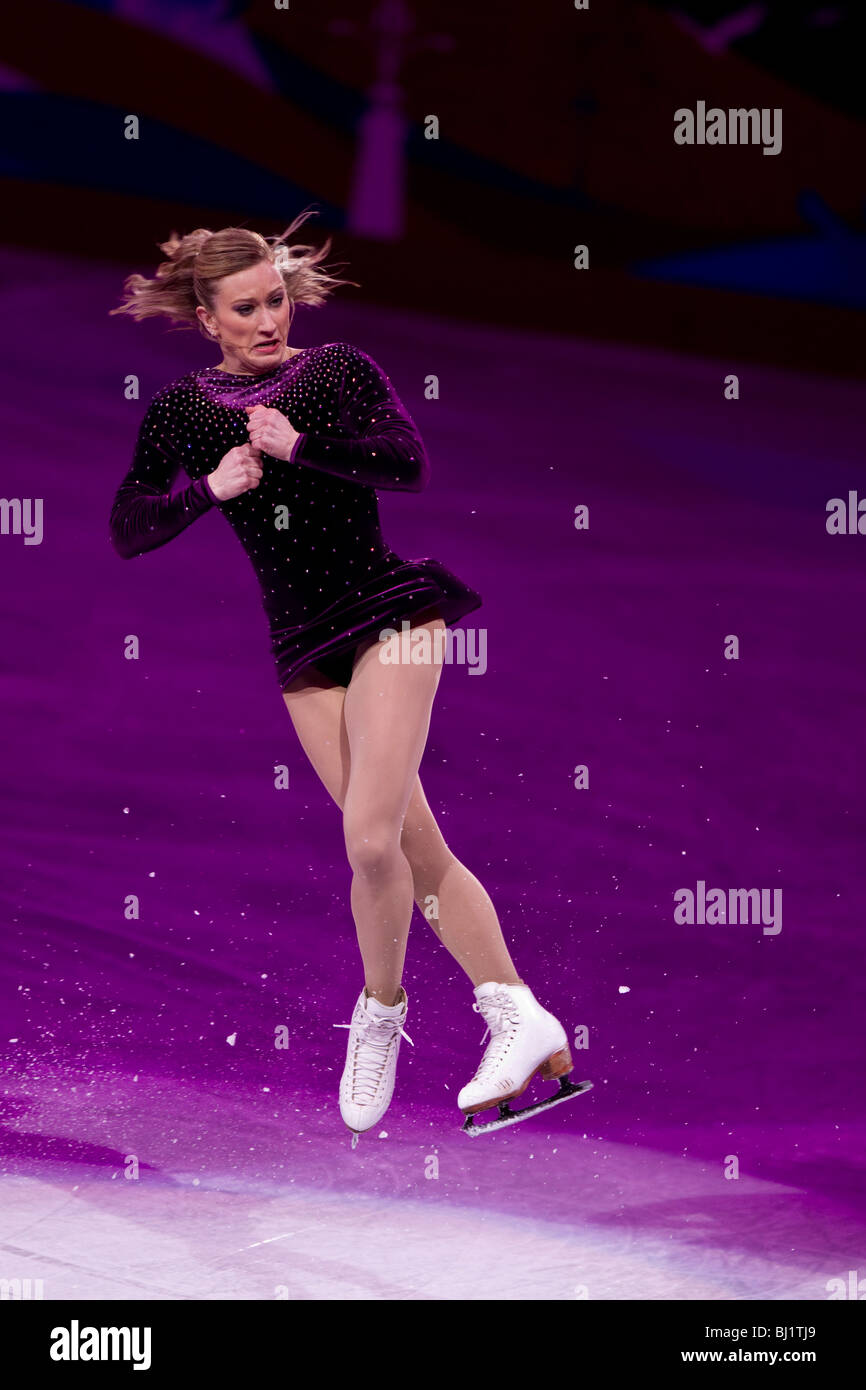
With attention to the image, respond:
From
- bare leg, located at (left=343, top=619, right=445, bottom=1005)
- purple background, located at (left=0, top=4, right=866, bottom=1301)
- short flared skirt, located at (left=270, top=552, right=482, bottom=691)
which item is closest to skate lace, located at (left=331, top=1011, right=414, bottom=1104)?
bare leg, located at (left=343, top=619, right=445, bottom=1005)

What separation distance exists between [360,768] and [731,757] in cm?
252

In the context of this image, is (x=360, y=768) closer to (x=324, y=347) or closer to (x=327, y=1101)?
(x=324, y=347)

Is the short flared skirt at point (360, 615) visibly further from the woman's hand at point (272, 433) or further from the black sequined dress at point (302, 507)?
the woman's hand at point (272, 433)

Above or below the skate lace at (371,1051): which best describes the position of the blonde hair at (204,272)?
above

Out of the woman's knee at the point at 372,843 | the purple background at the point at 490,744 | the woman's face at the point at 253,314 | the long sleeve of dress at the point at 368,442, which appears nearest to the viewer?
the long sleeve of dress at the point at 368,442

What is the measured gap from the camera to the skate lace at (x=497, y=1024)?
4.22 m

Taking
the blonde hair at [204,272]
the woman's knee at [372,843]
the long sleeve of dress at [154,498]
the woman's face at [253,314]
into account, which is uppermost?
the blonde hair at [204,272]

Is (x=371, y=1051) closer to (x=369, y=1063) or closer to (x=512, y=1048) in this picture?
(x=369, y=1063)

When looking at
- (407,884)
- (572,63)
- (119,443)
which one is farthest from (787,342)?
(407,884)

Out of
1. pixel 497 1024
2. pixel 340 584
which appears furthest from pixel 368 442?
pixel 497 1024

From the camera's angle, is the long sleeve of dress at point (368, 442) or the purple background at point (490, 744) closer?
the long sleeve of dress at point (368, 442)

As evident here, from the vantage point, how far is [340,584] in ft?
13.7

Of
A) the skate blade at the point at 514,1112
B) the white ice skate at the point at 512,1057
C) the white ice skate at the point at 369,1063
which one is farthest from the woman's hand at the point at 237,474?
the skate blade at the point at 514,1112

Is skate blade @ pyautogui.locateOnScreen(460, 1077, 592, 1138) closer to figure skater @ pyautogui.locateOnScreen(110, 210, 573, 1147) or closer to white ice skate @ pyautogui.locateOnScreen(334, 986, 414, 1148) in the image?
figure skater @ pyautogui.locateOnScreen(110, 210, 573, 1147)
